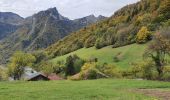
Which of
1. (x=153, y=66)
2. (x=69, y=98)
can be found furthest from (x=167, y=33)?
(x=69, y=98)

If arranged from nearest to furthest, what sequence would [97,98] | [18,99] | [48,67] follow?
[18,99]
[97,98]
[48,67]

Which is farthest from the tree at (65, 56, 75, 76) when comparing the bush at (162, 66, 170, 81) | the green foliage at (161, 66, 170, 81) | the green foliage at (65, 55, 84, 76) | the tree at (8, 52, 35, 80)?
the bush at (162, 66, 170, 81)

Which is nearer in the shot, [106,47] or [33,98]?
[33,98]

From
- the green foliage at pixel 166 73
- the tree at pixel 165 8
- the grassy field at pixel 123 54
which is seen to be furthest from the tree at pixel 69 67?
the green foliage at pixel 166 73

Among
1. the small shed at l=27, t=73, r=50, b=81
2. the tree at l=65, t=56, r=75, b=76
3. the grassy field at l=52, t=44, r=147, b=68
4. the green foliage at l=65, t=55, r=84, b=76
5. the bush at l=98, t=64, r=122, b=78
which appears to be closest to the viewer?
the bush at l=98, t=64, r=122, b=78

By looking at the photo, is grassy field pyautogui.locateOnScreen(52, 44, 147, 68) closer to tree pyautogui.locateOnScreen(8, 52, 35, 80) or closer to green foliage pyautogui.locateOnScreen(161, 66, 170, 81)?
tree pyautogui.locateOnScreen(8, 52, 35, 80)

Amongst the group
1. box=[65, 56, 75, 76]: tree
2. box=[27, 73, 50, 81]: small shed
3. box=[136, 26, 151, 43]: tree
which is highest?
box=[136, 26, 151, 43]: tree

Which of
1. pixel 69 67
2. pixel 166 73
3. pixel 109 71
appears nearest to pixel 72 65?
pixel 69 67

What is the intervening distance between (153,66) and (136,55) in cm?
4739

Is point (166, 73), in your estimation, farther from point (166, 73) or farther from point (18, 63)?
point (18, 63)

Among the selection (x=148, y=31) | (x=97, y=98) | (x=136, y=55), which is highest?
(x=148, y=31)

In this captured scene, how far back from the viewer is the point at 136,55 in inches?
5536

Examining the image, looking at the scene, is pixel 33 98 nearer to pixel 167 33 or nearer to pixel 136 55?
pixel 167 33

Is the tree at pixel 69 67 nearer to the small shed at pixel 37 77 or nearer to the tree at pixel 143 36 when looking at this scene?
the small shed at pixel 37 77
